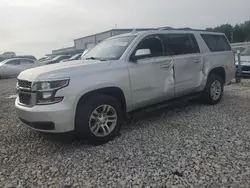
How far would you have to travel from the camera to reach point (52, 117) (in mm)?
3168

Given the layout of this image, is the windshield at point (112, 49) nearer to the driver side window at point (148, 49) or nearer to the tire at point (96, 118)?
the driver side window at point (148, 49)

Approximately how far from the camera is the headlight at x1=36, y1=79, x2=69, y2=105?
3.19 meters

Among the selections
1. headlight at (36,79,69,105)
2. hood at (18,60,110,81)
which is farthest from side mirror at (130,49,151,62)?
headlight at (36,79,69,105)

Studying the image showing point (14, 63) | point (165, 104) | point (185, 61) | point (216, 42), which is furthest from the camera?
point (14, 63)

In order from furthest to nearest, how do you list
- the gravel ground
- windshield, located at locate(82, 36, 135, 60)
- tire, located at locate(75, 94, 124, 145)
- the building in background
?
the building in background
windshield, located at locate(82, 36, 135, 60)
tire, located at locate(75, 94, 124, 145)
the gravel ground

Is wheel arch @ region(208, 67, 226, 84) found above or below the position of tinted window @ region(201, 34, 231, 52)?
below

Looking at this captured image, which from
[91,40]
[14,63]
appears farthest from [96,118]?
[91,40]

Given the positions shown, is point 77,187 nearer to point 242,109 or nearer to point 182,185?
point 182,185

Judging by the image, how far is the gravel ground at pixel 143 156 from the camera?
270 cm

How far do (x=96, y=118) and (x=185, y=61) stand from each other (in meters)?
2.37

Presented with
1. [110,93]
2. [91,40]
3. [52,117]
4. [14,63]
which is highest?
[91,40]

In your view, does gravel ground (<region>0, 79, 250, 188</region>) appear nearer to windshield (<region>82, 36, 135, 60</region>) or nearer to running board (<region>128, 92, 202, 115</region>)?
running board (<region>128, 92, 202, 115</region>)

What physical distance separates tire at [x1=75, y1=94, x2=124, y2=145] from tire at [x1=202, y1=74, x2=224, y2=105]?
2586 mm

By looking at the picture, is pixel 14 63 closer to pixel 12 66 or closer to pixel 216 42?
pixel 12 66
